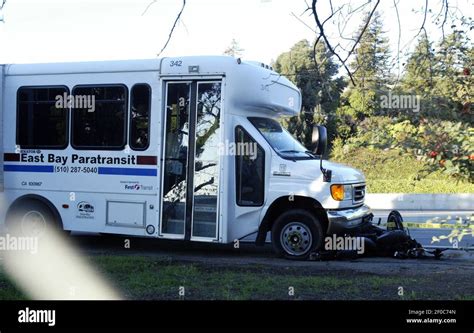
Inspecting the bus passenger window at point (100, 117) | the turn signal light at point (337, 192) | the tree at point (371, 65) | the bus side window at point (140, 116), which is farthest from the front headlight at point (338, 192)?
the bus passenger window at point (100, 117)

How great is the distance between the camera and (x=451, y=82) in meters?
4.98

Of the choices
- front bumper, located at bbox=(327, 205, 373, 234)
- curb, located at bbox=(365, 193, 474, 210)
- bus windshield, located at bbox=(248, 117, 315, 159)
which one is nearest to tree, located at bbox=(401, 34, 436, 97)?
front bumper, located at bbox=(327, 205, 373, 234)

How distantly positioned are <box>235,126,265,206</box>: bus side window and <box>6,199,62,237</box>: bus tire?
11.3 ft

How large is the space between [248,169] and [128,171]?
6.53ft

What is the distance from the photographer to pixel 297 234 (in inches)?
332

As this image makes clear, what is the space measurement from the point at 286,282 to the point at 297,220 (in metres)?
2.09

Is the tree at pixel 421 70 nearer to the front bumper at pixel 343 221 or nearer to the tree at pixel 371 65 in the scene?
the tree at pixel 371 65

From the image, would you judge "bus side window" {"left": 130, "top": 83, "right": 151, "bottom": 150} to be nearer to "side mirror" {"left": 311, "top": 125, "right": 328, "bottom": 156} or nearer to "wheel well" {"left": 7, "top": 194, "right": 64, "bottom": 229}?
"wheel well" {"left": 7, "top": 194, "right": 64, "bottom": 229}

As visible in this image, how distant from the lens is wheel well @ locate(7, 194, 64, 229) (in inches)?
369

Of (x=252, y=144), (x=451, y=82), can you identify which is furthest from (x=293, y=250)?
(x=451, y=82)

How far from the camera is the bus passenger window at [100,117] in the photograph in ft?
29.8

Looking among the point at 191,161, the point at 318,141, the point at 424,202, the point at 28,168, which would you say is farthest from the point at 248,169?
the point at 424,202
